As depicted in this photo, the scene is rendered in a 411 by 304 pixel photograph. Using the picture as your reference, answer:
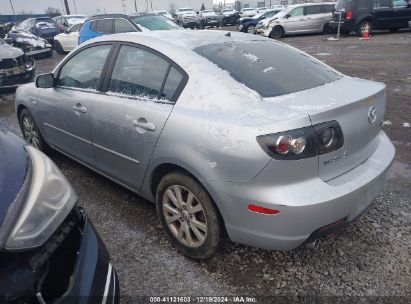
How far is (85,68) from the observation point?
12.0 ft

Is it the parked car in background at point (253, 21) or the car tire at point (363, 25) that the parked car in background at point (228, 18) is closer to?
the parked car in background at point (253, 21)

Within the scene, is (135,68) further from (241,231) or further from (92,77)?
(241,231)

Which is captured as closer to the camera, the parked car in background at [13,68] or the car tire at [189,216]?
the car tire at [189,216]

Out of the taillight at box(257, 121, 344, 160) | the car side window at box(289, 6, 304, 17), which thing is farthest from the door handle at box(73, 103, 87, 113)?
the car side window at box(289, 6, 304, 17)

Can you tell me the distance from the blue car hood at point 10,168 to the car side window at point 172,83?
1.01m

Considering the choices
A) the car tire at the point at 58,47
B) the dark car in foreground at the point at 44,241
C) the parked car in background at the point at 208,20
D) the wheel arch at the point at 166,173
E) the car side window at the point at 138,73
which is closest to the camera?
the dark car in foreground at the point at 44,241

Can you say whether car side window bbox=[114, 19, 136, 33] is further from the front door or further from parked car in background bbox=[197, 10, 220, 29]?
parked car in background bbox=[197, 10, 220, 29]

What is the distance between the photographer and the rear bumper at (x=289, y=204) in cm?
213

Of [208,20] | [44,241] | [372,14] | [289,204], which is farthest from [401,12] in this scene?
[44,241]

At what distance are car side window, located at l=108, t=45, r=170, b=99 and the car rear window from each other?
34cm

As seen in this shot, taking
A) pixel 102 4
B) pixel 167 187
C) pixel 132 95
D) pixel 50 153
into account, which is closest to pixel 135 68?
pixel 132 95

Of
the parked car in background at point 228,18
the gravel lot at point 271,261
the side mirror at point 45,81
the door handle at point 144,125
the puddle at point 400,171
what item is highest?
the side mirror at point 45,81

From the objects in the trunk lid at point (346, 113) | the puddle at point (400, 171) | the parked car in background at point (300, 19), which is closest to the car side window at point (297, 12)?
the parked car in background at point (300, 19)

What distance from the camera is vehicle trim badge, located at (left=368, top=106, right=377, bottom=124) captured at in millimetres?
2511
